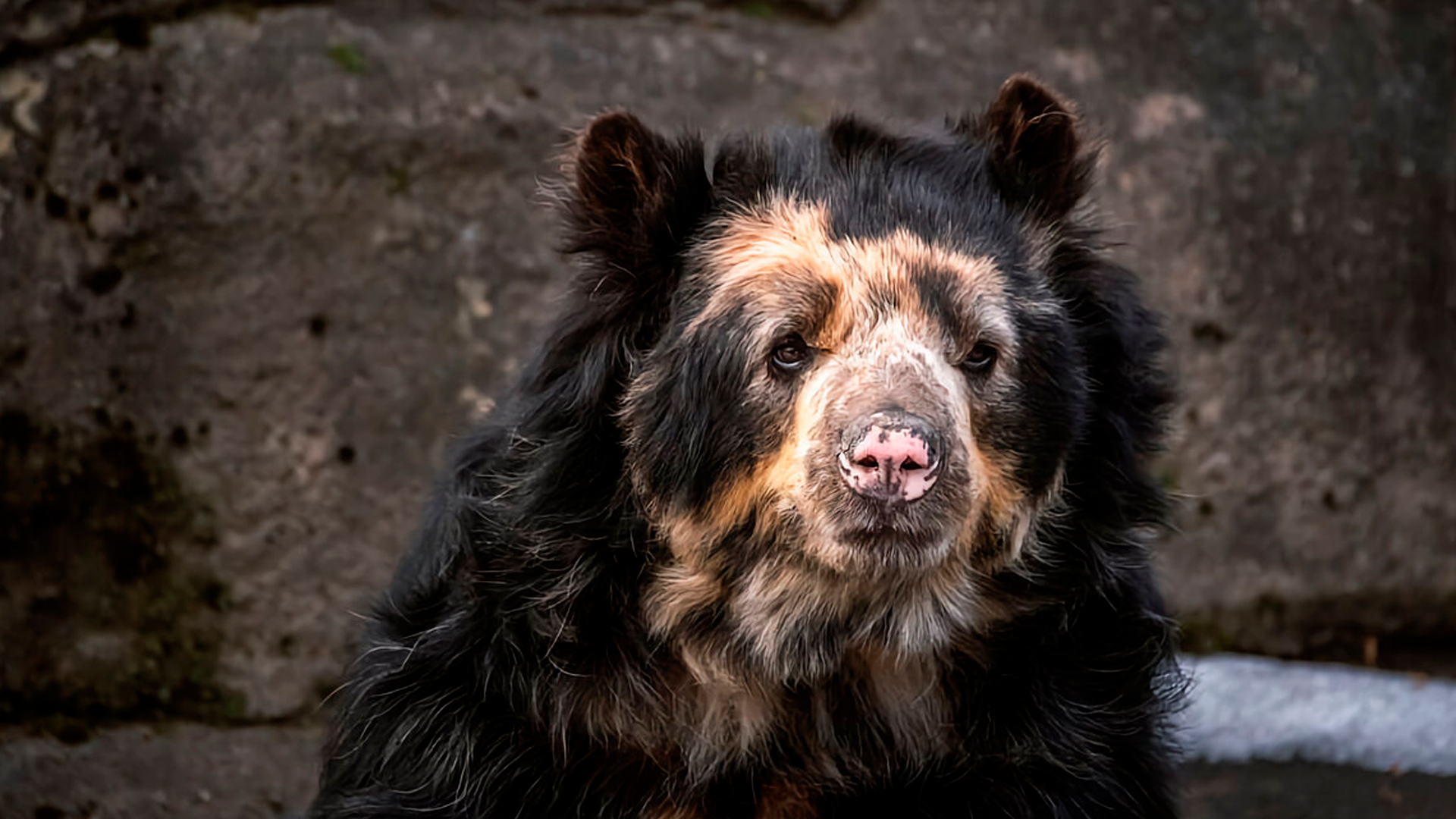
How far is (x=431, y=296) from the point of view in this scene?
619 cm

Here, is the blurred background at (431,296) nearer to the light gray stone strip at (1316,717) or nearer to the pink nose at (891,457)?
the light gray stone strip at (1316,717)

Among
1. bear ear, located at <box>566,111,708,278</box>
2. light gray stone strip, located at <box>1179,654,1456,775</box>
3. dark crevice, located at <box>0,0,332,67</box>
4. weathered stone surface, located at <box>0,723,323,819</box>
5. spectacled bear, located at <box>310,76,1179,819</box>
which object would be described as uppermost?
dark crevice, located at <box>0,0,332,67</box>

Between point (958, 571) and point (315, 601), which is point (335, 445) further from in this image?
point (958, 571)

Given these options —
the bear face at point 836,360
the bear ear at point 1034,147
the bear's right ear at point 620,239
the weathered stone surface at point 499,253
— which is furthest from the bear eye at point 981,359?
the weathered stone surface at point 499,253

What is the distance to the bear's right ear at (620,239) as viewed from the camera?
392 centimetres

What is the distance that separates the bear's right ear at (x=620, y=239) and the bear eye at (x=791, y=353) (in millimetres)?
356

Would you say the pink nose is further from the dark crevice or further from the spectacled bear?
the dark crevice

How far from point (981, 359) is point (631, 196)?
3.08ft

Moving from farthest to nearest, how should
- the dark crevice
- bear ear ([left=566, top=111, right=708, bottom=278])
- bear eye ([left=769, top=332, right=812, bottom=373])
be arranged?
the dark crevice, bear ear ([left=566, top=111, right=708, bottom=278]), bear eye ([left=769, top=332, right=812, bottom=373])

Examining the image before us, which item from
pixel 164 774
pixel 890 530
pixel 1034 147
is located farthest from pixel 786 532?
pixel 164 774

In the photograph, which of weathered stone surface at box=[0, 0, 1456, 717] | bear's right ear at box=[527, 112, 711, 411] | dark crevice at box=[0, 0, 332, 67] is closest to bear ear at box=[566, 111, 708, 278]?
bear's right ear at box=[527, 112, 711, 411]

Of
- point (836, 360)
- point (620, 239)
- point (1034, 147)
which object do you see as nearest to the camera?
point (836, 360)

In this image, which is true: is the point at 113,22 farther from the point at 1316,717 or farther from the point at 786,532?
the point at 1316,717

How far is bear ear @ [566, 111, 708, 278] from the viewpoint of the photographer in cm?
391
